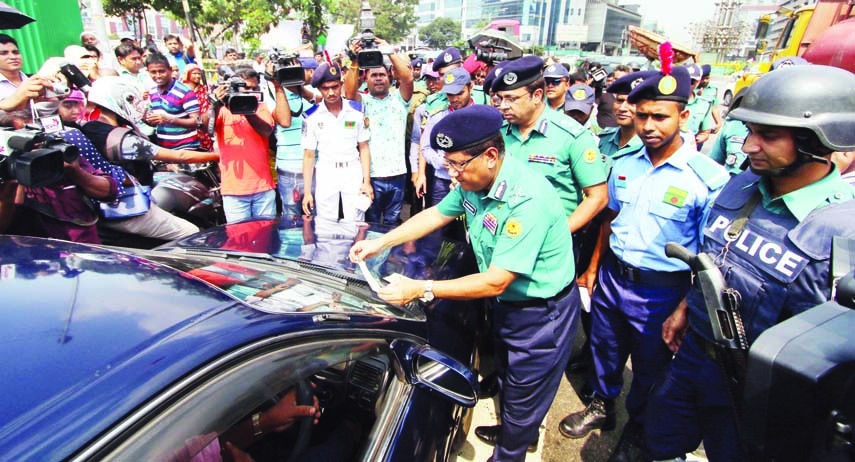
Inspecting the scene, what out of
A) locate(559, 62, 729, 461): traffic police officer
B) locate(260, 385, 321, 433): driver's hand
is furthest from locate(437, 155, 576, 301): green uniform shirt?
locate(260, 385, 321, 433): driver's hand

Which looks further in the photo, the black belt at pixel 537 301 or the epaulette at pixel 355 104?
the epaulette at pixel 355 104

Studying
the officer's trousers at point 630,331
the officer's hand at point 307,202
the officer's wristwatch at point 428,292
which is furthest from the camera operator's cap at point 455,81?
the officer's wristwatch at point 428,292

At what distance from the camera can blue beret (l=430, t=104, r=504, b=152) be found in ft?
5.76

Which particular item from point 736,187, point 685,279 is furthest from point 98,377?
point 685,279

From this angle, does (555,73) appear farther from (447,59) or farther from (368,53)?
(368,53)

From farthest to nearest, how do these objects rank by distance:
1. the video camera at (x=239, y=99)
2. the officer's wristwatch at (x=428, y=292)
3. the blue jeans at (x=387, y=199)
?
the blue jeans at (x=387, y=199) → the video camera at (x=239, y=99) → the officer's wristwatch at (x=428, y=292)

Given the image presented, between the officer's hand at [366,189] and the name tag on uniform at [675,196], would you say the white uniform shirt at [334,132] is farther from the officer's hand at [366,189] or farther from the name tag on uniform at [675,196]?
the name tag on uniform at [675,196]

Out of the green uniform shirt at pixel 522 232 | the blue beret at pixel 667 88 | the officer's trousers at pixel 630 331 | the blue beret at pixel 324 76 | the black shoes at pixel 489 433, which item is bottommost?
the black shoes at pixel 489 433

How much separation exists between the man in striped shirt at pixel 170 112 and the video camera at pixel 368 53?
1.93 m

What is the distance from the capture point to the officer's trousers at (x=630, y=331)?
2.17 meters

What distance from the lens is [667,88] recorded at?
2117 millimetres

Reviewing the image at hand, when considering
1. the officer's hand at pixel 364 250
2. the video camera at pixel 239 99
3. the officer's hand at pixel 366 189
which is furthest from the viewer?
the officer's hand at pixel 366 189

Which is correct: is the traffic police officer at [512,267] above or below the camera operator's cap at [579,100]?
below

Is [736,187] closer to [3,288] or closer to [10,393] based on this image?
[10,393]
